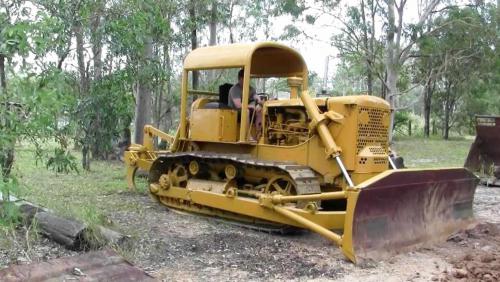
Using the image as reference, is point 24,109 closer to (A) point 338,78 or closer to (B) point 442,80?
(B) point 442,80

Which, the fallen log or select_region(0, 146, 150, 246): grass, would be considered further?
select_region(0, 146, 150, 246): grass

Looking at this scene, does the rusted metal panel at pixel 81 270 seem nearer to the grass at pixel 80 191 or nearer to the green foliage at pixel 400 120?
the grass at pixel 80 191

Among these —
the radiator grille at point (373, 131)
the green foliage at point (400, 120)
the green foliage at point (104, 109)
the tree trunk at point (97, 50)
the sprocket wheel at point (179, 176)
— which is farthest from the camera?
the green foliage at point (400, 120)

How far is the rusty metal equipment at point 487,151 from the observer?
11.8 metres

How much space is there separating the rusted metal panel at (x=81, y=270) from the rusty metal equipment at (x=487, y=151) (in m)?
9.00

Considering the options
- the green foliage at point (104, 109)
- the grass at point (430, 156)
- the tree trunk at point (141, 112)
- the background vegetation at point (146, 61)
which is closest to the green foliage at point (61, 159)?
the background vegetation at point (146, 61)

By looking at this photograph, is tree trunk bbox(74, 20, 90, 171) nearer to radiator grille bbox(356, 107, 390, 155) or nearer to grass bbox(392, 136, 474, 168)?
radiator grille bbox(356, 107, 390, 155)

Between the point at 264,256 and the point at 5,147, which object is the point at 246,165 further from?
the point at 5,147

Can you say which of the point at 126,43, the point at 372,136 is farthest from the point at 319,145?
the point at 126,43

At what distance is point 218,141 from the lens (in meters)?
7.97

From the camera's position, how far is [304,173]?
22.5ft

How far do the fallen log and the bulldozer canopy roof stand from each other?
289 centimetres

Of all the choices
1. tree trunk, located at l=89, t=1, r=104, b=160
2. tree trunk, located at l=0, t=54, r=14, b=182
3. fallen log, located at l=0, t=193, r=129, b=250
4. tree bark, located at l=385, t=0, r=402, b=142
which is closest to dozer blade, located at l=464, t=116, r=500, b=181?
tree trunk, located at l=89, t=1, r=104, b=160

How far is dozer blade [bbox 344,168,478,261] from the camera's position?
5898mm
